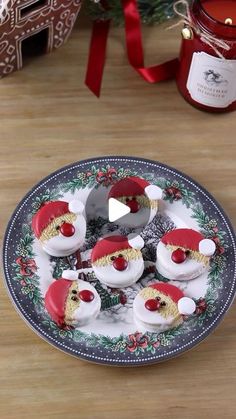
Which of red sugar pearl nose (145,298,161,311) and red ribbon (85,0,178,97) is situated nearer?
red sugar pearl nose (145,298,161,311)

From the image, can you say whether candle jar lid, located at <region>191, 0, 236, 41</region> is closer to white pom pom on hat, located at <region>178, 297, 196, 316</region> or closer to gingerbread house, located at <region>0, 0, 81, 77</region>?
gingerbread house, located at <region>0, 0, 81, 77</region>

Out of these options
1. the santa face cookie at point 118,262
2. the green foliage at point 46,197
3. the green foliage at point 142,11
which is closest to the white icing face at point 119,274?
the santa face cookie at point 118,262

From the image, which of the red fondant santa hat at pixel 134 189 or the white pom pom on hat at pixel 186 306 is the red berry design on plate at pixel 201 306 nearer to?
the white pom pom on hat at pixel 186 306

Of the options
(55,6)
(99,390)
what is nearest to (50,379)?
(99,390)

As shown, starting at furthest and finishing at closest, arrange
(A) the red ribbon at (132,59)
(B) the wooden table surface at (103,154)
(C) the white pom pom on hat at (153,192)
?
(A) the red ribbon at (132,59)
(C) the white pom pom on hat at (153,192)
(B) the wooden table surface at (103,154)

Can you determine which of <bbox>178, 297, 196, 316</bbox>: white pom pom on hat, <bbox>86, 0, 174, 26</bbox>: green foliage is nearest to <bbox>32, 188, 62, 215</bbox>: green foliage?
<bbox>178, 297, 196, 316</bbox>: white pom pom on hat

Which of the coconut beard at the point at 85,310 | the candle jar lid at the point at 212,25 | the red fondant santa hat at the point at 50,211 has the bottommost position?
the coconut beard at the point at 85,310

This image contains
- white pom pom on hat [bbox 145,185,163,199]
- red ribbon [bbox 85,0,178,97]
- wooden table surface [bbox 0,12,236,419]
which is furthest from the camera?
red ribbon [bbox 85,0,178,97]
